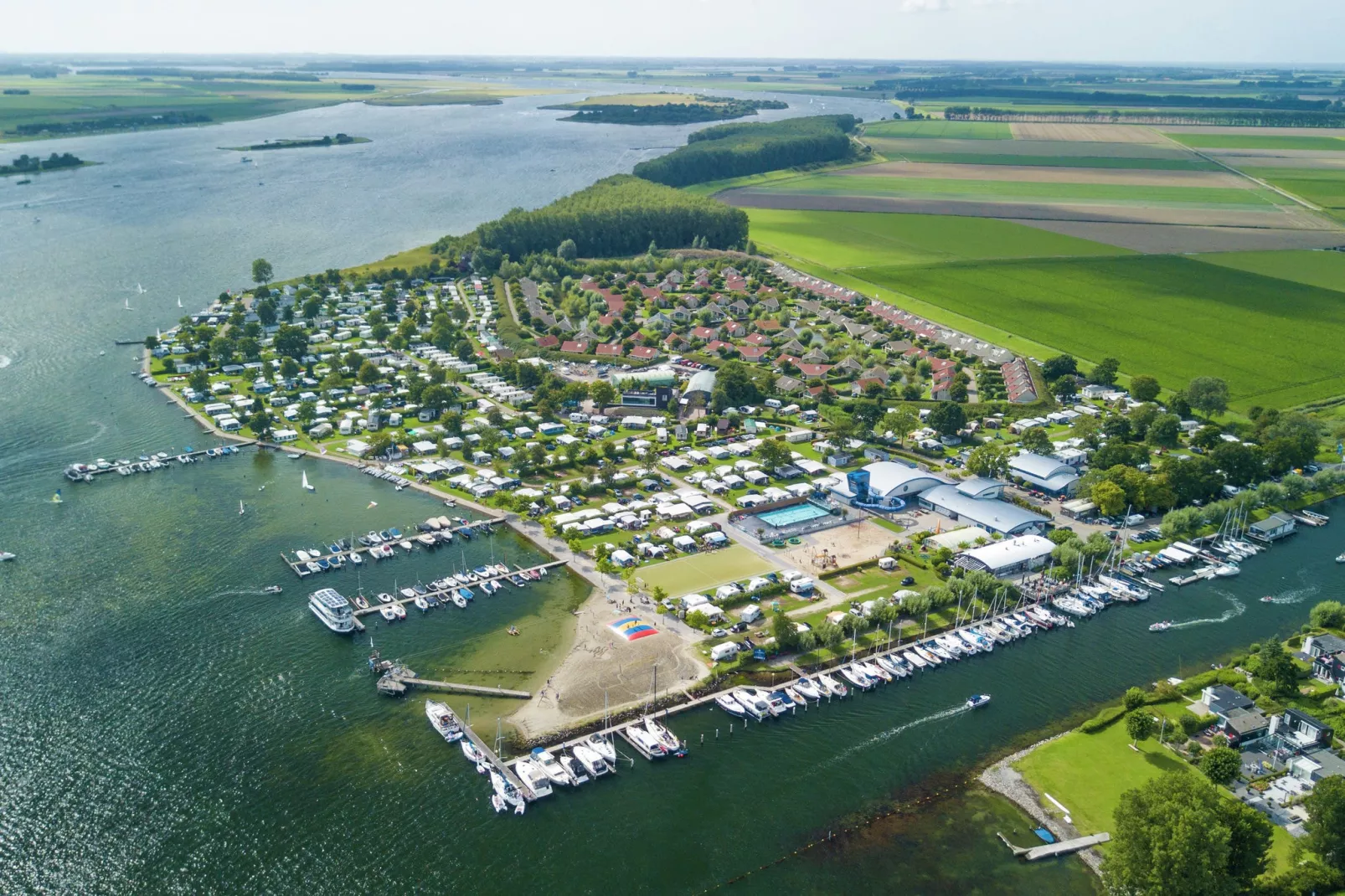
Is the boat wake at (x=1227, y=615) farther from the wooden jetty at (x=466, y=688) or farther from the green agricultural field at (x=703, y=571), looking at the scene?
the wooden jetty at (x=466, y=688)

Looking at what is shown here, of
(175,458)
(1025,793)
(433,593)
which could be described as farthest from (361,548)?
(1025,793)

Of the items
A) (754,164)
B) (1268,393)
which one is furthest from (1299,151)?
(1268,393)

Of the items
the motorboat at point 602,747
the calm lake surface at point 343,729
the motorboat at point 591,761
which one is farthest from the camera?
the motorboat at point 602,747

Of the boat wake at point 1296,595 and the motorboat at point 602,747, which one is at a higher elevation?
the boat wake at point 1296,595

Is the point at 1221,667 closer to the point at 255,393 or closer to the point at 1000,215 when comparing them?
the point at 255,393

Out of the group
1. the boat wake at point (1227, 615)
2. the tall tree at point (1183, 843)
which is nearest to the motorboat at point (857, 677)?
the tall tree at point (1183, 843)

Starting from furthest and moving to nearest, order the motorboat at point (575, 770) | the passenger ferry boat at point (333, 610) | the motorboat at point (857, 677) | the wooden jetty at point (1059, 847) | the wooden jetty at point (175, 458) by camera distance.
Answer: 1. the wooden jetty at point (175, 458)
2. the passenger ferry boat at point (333, 610)
3. the motorboat at point (857, 677)
4. the motorboat at point (575, 770)
5. the wooden jetty at point (1059, 847)
